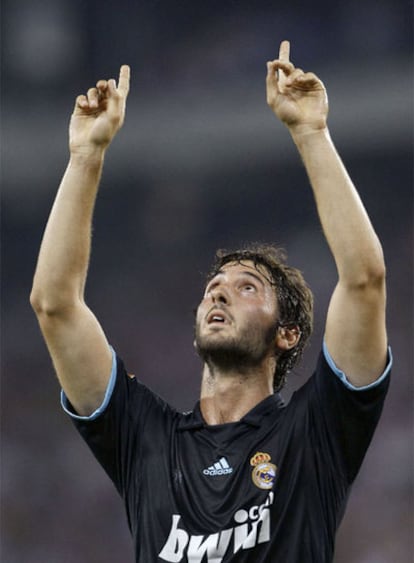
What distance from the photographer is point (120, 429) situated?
3842 mm

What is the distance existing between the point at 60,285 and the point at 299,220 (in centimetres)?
701

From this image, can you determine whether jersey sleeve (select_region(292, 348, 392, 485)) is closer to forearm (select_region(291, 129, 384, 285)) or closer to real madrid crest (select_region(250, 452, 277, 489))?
real madrid crest (select_region(250, 452, 277, 489))

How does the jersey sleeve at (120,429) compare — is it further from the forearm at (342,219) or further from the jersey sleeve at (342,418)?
the forearm at (342,219)

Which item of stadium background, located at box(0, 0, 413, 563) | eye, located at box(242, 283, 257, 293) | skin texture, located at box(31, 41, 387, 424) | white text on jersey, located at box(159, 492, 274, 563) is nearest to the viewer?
white text on jersey, located at box(159, 492, 274, 563)

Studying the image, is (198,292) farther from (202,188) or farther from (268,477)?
(268,477)

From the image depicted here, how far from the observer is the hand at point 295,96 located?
12.3ft

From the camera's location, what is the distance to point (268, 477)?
358cm

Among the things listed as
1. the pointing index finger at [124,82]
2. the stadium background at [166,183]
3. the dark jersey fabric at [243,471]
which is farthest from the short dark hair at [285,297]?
the stadium background at [166,183]

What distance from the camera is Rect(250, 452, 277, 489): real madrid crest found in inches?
140

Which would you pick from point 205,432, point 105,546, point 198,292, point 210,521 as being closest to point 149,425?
point 205,432

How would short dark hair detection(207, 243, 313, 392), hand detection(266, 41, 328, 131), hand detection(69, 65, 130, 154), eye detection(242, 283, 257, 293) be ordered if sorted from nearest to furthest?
1. hand detection(266, 41, 328, 131)
2. hand detection(69, 65, 130, 154)
3. eye detection(242, 283, 257, 293)
4. short dark hair detection(207, 243, 313, 392)

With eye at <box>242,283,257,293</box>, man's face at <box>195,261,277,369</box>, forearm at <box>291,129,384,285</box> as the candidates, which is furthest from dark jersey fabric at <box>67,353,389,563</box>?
eye at <box>242,283,257,293</box>

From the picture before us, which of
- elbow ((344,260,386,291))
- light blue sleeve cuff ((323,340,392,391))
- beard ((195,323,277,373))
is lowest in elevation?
light blue sleeve cuff ((323,340,392,391))

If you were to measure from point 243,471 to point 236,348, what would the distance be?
52 centimetres
